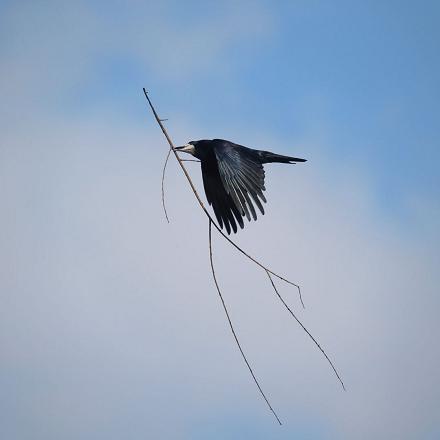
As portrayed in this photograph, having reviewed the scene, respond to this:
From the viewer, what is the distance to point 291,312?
350 centimetres

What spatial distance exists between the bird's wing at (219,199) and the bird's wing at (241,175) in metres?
0.68

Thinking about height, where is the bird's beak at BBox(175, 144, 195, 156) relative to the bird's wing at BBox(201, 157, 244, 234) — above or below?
above

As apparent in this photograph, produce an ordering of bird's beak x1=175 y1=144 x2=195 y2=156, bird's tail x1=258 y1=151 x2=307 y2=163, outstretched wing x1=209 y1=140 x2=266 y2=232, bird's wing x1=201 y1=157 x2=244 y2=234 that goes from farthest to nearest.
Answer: bird's tail x1=258 y1=151 x2=307 y2=163 → bird's beak x1=175 y1=144 x2=195 y2=156 → bird's wing x1=201 y1=157 x2=244 y2=234 → outstretched wing x1=209 y1=140 x2=266 y2=232

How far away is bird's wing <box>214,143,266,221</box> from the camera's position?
627 centimetres

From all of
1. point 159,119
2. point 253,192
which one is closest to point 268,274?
point 159,119

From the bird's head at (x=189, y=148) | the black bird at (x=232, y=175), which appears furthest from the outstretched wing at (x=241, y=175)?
the bird's head at (x=189, y=148)

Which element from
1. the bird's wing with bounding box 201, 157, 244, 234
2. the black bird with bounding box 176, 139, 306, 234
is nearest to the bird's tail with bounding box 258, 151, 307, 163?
the black bird with bounding box 176, 139, 306, 234

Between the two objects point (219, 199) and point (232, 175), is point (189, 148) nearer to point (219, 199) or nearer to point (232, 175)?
point (219, 199)

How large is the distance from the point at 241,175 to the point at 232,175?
10 cm

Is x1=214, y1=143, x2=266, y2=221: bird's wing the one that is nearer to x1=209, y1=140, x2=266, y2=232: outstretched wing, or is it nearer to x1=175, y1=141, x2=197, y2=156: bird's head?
x1=209, y1=140, x2=266, y2=232: outstretched wing

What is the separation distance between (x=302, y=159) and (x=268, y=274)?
17.4 feet

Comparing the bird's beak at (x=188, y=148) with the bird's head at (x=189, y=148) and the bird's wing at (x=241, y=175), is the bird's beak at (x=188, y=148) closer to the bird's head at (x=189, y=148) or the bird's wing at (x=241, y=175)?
the bird's head at (x=189, y=148)

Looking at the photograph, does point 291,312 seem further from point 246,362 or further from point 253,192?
point 253,192

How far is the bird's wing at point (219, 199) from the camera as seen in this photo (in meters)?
7.73
